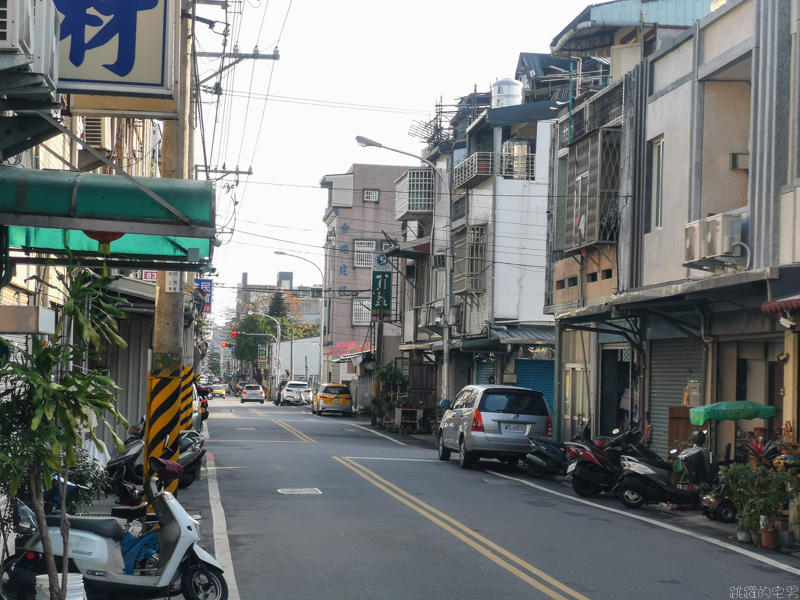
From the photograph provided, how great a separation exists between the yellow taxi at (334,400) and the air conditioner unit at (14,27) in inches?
1812

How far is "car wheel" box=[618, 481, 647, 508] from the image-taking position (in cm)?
1562

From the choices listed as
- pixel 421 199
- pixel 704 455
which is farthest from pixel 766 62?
pixel 421 199

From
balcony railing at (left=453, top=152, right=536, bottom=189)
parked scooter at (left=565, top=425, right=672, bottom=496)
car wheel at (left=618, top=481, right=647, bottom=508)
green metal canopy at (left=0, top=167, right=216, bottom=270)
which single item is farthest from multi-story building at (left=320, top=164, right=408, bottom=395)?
green metal canopy at (left=0, top=167, right=216, bottom=270)

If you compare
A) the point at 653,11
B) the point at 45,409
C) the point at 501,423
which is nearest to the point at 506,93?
the point at 653,11

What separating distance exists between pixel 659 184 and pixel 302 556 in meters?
13.0

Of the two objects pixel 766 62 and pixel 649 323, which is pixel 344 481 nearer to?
pixel 649 323

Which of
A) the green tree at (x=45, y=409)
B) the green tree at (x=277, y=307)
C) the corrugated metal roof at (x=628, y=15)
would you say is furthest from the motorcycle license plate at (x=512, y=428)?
the green tree at (x=277, y=307)

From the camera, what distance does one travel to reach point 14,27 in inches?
213

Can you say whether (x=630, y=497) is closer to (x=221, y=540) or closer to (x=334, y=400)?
(x=221, y=540)

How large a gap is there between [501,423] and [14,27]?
16.7m

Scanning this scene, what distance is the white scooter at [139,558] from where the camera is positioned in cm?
789

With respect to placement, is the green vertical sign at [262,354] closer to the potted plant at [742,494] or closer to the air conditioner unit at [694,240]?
the air conditioner unit at [694,240]

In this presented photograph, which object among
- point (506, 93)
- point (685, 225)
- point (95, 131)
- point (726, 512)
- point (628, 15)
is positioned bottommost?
point (726, 512)

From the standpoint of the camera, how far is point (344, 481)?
1788 centimetres
